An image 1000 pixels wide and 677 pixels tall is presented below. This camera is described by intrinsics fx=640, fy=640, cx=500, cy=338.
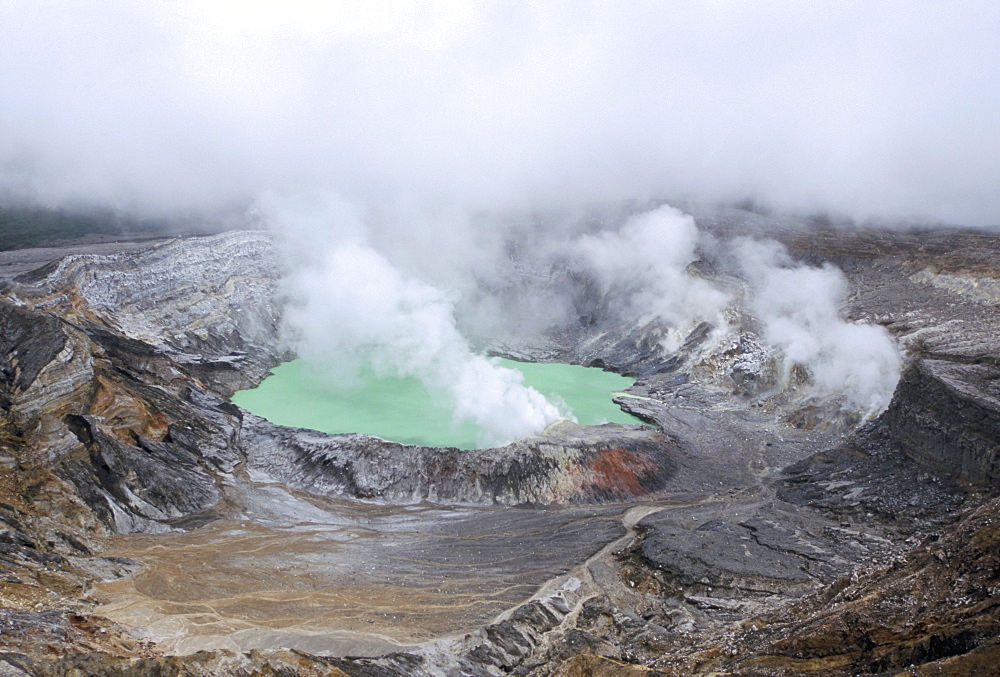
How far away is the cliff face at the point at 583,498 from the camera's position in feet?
58.1

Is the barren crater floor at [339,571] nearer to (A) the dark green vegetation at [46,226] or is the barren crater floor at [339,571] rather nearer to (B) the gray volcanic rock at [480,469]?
(B) the gray volcanic rock at [480,469]

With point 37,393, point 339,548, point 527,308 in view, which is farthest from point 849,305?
point 37,393

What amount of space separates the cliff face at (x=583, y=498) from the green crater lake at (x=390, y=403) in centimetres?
245

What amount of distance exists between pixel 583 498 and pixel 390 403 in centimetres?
1614

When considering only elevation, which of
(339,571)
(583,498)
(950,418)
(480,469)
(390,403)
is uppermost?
(390,403)

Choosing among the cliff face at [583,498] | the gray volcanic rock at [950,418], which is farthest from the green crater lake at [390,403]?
the gray volcanic rock at [950,418]

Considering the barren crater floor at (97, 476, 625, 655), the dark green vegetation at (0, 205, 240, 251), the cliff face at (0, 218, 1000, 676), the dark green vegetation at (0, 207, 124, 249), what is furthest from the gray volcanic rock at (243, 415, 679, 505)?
the dark green vegetation at (0, 207, 124, 249)

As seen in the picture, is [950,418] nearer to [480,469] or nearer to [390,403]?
[480,469]

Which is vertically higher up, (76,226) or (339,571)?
(76,226)

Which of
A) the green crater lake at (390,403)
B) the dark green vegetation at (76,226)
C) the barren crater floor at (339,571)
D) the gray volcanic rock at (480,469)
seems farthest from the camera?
the dark green vegetation at (76,226)

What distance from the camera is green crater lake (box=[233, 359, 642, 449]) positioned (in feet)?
122

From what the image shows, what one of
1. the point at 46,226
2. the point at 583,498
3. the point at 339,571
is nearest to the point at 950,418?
the point at 583,498

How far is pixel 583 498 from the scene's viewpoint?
30703 millimetres

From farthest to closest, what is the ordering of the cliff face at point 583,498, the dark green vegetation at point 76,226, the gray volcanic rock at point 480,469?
the dark green vegetation at point 76,226, the gray volcanic rock at point 480,469, the cliff face at point 583,498
